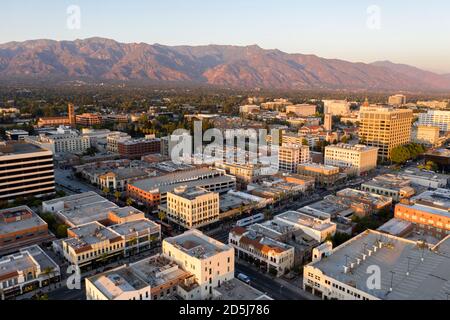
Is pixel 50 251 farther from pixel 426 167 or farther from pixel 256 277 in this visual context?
pixel 426 167

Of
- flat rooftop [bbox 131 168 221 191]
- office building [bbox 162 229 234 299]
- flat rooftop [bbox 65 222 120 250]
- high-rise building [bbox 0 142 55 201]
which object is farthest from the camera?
flat rooftop [bbox 131 168 221 191]

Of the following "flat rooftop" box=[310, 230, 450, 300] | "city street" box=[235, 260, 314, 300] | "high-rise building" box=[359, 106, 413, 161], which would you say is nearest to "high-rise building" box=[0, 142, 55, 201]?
"city street" box=[235, 260, 314, 300]

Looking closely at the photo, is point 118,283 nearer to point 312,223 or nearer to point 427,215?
point 312,223

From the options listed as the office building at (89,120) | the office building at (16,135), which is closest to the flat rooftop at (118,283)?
the office building at (16,135)

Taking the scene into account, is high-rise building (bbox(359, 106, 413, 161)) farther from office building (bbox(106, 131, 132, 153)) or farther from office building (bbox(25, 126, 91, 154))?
office building (bbox(25, 126, 91, 154))

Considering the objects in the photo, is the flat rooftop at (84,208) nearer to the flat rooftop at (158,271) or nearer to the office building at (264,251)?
the flat rooftop at (158,271)
